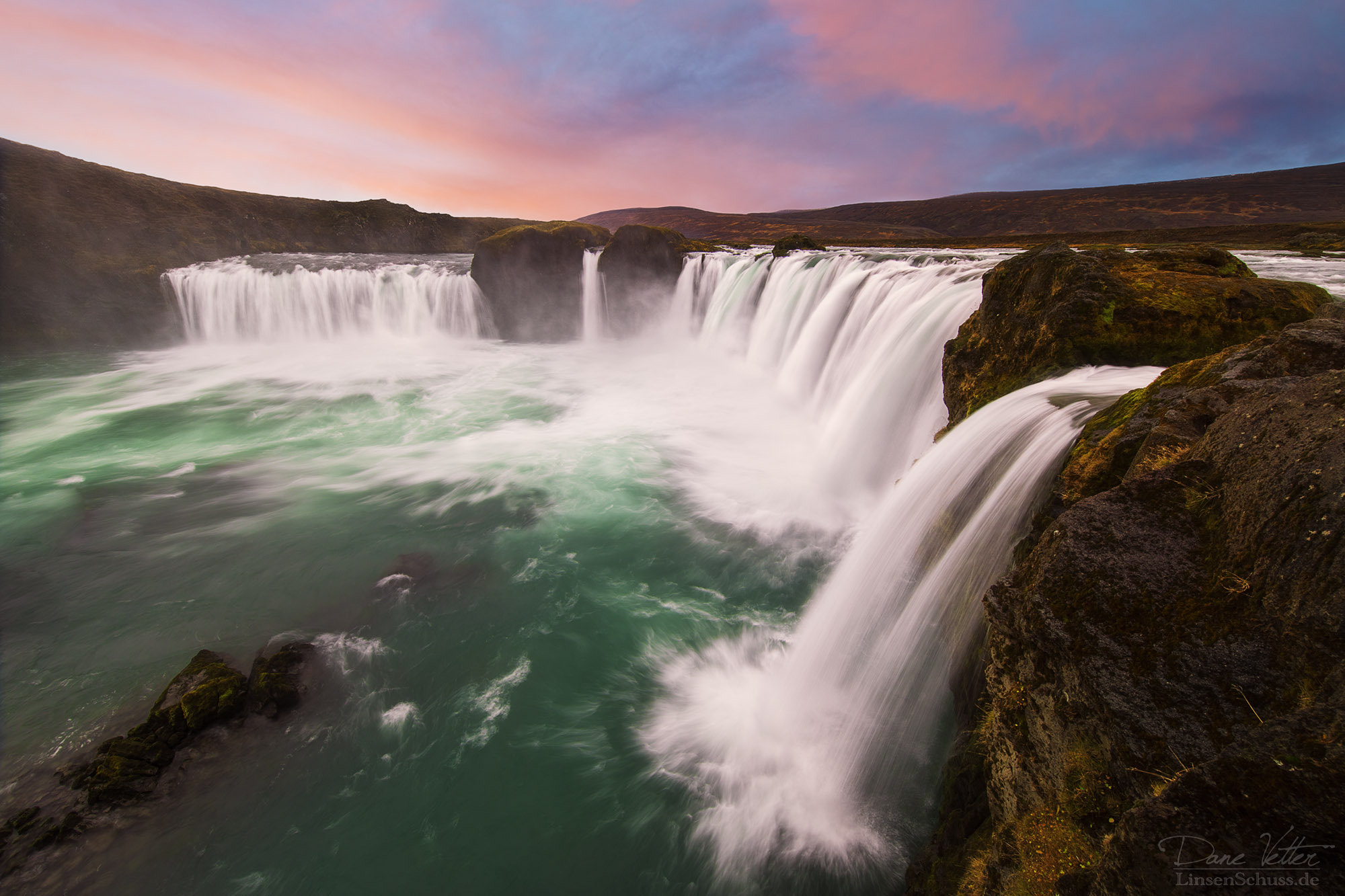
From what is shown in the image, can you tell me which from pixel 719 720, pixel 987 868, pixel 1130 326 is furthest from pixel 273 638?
pixel 1130 326

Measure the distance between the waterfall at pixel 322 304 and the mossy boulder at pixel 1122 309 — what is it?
27.0 m

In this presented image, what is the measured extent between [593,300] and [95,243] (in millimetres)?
26960

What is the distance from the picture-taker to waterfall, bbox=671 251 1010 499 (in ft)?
32.2

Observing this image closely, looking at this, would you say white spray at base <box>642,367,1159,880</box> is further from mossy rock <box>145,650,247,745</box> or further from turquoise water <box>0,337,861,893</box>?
mossy rock <box>145,650,247,745</box>

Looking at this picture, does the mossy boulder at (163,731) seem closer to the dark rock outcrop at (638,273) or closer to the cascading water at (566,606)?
the cascading water at (566,606)

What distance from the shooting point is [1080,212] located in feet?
274

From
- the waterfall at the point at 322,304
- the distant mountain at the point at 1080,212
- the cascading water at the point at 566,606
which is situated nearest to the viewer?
the cascading water at the point at 566,606

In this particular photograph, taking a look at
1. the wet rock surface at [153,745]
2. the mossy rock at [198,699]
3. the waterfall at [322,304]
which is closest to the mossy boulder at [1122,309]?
the wet rock surface at [153,745]

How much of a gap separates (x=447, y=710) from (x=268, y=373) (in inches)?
881

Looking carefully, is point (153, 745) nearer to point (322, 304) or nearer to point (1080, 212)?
point (322, 304)

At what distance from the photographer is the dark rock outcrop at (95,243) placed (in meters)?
25.2

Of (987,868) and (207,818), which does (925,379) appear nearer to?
(987,868)
